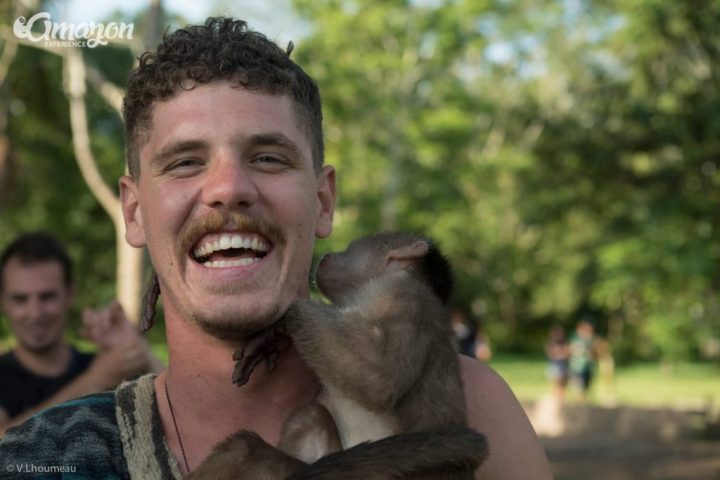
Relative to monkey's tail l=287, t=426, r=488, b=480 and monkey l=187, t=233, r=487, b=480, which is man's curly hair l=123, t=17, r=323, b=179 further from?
monkey's tail l=287, t=426, r=488, b=480

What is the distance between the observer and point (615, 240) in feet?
55.9

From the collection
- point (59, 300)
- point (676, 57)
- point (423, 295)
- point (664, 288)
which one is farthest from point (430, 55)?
point (423, 295)

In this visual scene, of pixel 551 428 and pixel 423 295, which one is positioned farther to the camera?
pixel 551 428

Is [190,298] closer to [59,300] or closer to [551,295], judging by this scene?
[59,300]

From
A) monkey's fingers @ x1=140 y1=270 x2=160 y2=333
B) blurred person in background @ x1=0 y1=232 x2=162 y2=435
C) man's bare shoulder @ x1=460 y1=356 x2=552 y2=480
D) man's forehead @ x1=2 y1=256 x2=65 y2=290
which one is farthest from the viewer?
man's forehead @ x1=2 y1=256 x2=65 y2=290

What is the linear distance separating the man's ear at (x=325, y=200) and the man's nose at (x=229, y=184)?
387mm

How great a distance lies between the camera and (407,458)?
246 cm

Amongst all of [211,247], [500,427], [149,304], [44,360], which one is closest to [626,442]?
[44,360]

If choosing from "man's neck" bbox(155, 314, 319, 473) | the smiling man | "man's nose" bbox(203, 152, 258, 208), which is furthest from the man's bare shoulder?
"man's nose" bbox(203, 152, 258, 208)

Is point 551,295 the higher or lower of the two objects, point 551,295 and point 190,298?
the higher

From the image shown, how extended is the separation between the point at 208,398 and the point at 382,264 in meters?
0.97

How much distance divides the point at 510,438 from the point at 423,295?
22.4 inches

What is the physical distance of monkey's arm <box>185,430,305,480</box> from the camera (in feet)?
7.94

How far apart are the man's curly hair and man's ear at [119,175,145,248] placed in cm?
5
